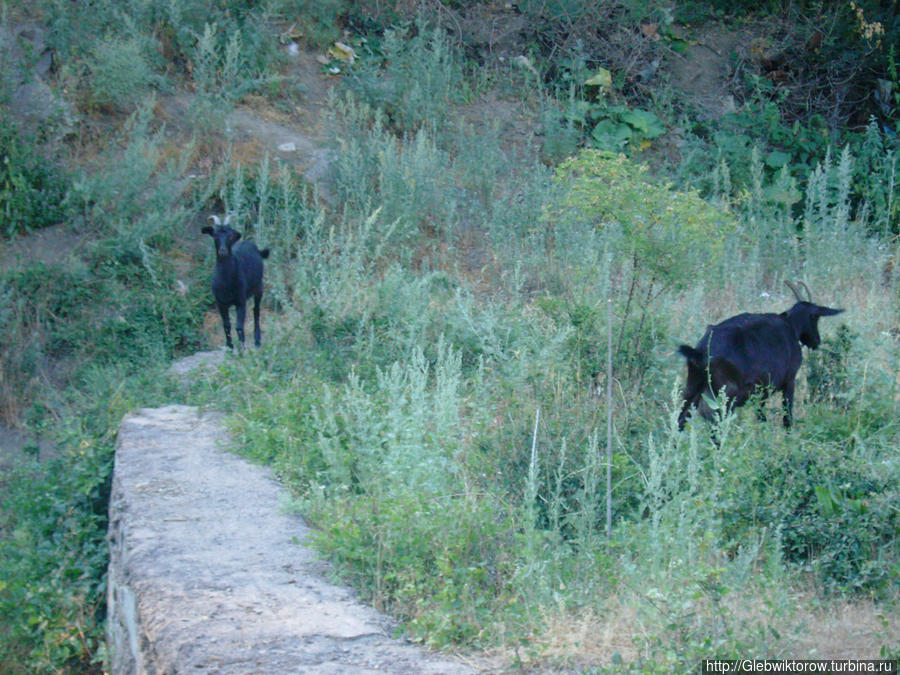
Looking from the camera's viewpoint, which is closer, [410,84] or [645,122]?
[410,84]

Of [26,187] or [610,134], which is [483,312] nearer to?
[26,187]

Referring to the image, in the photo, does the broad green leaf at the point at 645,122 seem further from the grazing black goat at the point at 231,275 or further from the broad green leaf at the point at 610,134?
the grazing black goat at the point at 231,275

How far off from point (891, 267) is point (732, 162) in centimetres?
308

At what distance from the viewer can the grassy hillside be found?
14.5ft

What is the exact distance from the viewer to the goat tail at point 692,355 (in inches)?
244

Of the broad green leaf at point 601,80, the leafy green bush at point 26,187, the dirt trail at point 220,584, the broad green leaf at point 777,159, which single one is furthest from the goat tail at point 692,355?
the broad green leaf at point 601,80

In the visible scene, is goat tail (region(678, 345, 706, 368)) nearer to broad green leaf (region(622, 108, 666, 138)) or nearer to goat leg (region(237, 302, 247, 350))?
goat leg (region(237, 302, 247, 350))

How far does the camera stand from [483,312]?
802 centimetres

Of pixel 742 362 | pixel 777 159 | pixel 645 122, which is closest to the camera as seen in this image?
pixel 742 362

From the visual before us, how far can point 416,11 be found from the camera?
16391 millimetres

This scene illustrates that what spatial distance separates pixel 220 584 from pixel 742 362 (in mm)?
3771

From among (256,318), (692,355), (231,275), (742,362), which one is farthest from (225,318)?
(742,362)

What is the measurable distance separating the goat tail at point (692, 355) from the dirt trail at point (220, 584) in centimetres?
271

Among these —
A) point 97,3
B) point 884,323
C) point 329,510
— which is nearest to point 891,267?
point 884,323
